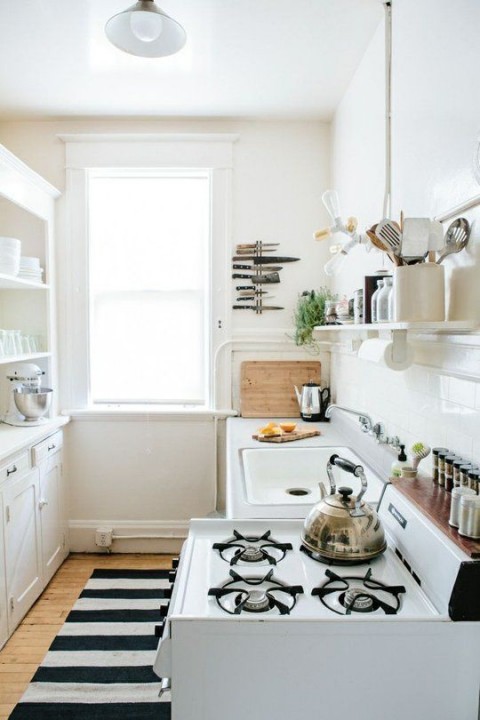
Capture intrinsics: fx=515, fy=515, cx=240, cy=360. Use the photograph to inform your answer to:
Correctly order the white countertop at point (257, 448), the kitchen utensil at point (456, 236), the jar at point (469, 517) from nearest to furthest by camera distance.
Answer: the jar at point (469, 517)
the kitchen utensil at point (456, 236)
the white countertop at point (257, 448)

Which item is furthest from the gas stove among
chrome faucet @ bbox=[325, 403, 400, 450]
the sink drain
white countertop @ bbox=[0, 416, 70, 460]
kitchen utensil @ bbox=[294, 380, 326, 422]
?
kitchen utensil @ bbox=[294, 380, 326, 422]

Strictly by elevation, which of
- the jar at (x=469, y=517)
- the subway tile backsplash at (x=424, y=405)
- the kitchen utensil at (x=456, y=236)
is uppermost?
the kitchen utensil at (x=456, y=236)

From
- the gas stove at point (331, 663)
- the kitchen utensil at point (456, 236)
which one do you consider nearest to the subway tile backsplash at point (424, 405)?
the kitchen utensil at point (456, 236)

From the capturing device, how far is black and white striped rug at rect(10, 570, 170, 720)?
78.5 inches

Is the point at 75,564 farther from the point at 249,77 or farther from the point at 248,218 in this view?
the point at 249,77

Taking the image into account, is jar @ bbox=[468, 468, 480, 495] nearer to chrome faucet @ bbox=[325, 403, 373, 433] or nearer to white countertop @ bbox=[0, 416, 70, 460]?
chrome faucet @ bbox=[325, 403, 373, 433]

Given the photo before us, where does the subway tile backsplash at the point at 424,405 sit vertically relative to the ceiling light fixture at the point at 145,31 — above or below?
below

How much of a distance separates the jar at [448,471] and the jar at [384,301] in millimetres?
476

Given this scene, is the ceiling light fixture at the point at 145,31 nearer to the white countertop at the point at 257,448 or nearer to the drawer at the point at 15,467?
the white countertop at the point at 257,448

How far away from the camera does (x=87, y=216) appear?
10.8 ft

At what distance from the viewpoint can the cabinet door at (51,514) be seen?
2.87 metres

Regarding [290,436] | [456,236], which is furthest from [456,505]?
[290,436]

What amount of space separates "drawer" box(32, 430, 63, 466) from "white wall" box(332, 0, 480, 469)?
5.68 feet

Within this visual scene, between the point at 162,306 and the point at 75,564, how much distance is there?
1.71m
